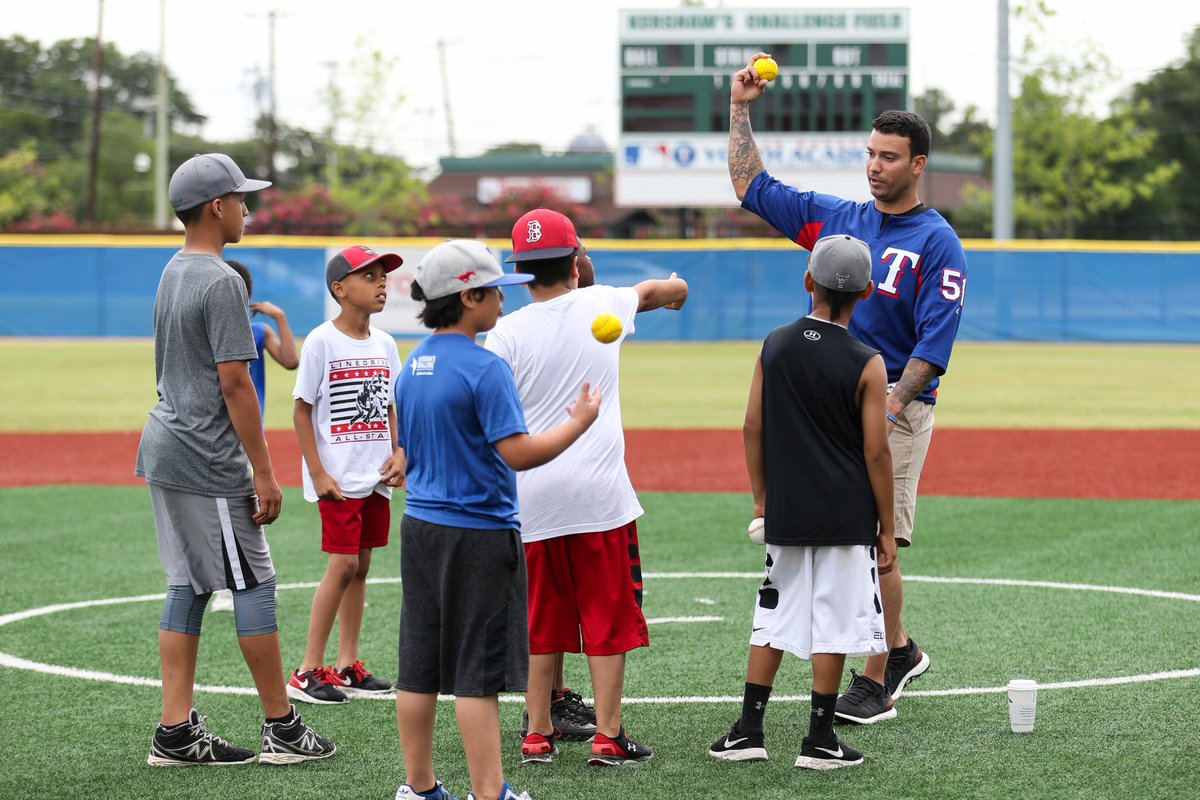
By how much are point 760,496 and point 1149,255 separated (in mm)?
28537

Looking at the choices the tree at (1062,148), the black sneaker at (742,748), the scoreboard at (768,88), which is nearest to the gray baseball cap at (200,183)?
the black sneaker at (742,748)

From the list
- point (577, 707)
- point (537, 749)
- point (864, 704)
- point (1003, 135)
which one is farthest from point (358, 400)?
point (1003, 135)

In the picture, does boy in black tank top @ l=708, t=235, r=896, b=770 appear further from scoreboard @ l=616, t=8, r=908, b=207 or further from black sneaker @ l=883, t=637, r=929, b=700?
scoreboard @ l=616, t=8, r=908, b=207

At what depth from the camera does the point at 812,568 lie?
500 cm

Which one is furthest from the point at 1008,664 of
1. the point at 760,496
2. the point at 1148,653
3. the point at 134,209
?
the point at 134,209

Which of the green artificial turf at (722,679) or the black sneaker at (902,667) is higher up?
the black sneaker at (902,667)

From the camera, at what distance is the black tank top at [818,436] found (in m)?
4.87

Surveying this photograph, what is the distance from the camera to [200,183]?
5055 millimetres

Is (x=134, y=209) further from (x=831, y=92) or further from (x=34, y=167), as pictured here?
(x=831, y=92)

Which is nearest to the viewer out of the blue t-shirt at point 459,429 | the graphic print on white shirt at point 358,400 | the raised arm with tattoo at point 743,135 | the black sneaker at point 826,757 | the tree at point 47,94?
the blue t-shirt at point 459,429

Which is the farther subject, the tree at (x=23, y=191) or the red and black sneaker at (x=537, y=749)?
the tree at (x=23, y=191)

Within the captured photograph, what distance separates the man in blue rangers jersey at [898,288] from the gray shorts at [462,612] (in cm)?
180

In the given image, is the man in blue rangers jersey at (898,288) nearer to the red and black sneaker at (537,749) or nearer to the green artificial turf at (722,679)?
the green artificial turf at (722,679)

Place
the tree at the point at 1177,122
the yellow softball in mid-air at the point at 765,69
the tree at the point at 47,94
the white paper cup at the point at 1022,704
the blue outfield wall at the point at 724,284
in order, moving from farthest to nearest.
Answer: the tree at the point at 47,94
the tree at the point at 1177,122
the blue outfield wall at the point at 724,284
the yellow softball in mid-air at the point at 765,69
the white paper cup at the point at 1022,704
